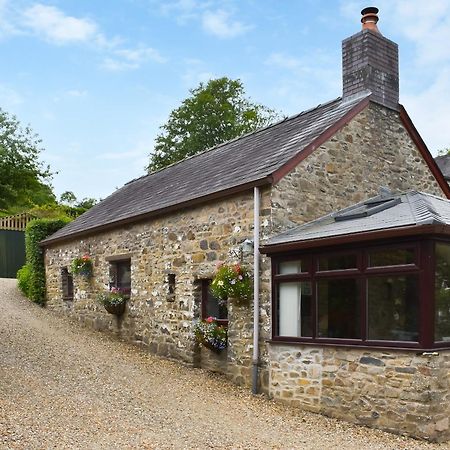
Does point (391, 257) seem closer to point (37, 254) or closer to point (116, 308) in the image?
point (116, 308)

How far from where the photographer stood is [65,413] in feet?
25.3

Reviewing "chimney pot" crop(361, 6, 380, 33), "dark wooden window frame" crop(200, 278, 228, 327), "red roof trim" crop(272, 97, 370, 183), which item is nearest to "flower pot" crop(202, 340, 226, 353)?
"dark wooden window frame" crop(200, 278, 228, 327)

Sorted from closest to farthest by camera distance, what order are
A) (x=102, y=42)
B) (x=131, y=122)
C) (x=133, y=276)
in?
1. (x=102, y=42)
2. (x=133, y=276)
3. (x=131, y=122)

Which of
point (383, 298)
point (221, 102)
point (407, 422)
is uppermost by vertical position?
point (221, 102)

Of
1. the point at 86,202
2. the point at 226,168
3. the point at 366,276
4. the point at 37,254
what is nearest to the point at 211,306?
the point at 226,168

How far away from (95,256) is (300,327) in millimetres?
7784

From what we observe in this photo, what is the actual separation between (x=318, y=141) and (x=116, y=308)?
21.1 ft

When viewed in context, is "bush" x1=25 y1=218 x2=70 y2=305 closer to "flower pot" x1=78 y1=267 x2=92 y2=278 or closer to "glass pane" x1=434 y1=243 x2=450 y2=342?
"flower pot" x1=78 y1=267 x2=92 y2=278

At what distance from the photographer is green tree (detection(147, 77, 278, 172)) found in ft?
125

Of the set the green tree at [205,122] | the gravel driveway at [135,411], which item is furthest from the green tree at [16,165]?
the gravel driveway at [135,411]

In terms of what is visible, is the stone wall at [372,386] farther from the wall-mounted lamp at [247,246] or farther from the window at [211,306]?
the window at [211,306]

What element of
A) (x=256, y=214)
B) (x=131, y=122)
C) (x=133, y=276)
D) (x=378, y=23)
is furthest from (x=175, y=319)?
(x=131, y=122)

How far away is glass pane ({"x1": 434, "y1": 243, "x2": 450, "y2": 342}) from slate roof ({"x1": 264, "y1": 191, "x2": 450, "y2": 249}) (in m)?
0.45

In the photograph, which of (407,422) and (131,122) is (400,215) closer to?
(407,422)
